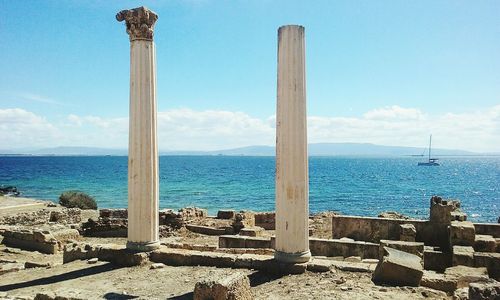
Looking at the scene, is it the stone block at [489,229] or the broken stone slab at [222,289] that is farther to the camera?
the stone block at [489,229]

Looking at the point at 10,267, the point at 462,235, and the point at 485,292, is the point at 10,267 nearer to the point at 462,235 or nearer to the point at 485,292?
the point at 485,292

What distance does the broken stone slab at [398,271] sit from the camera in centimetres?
702

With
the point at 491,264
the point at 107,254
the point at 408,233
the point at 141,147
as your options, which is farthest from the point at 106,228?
the point at 491,264

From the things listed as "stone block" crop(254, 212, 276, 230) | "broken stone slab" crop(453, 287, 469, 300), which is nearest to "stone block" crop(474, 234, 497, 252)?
"broken stone slab" crop(453, 287, 469, 300)

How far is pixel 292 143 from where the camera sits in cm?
796

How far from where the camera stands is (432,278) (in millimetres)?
7336

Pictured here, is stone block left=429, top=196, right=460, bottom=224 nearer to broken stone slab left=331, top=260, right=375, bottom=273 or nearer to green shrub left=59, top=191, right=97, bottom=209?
broken stone slab left=331, top=260, right=375, bottom=273

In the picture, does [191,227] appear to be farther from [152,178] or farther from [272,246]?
[152,178]

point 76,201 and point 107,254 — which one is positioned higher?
point 107,254

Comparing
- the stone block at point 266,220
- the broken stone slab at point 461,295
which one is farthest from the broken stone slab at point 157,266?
the stone block at point 266,220

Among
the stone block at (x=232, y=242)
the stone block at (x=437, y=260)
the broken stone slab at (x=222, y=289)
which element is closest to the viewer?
the broken stone slab at (x=222, y=289)

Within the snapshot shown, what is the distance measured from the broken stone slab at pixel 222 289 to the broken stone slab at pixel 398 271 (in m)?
2.57

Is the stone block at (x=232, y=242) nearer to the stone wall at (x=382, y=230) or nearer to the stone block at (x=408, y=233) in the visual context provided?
the stone wall at (x=382, y=230)

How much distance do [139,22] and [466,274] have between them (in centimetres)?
836
